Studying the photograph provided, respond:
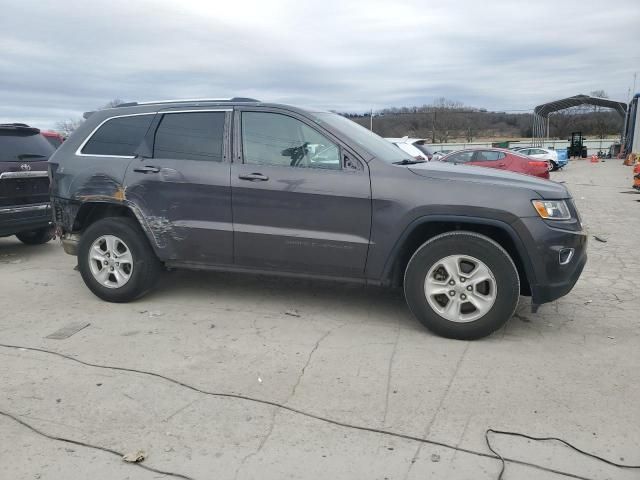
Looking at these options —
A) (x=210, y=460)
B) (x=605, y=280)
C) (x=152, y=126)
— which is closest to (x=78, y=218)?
(x=152, y=126)

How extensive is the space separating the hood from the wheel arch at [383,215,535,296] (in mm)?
315

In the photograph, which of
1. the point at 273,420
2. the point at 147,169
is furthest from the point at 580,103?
the point at 273,420

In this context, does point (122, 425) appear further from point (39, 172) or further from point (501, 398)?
point (39, 172)

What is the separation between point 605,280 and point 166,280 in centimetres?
486

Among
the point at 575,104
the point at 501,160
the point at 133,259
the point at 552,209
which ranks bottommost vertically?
the point at 133,259

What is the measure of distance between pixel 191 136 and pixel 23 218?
3.50 meters

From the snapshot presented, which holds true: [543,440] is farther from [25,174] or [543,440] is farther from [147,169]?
[25,174]

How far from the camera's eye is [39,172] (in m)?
7.28

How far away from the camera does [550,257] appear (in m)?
3.98

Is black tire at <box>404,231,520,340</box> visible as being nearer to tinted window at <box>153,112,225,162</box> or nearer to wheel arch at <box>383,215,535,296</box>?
wheel arch at <box>383,215,535,296</box>

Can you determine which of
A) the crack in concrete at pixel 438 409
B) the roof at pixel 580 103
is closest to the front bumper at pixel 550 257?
the crack in concrete at pixel 438 409

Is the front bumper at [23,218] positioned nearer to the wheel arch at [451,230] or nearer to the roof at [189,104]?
the roof at [189,104]

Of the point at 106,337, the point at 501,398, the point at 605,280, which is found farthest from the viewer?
the point at 605,280

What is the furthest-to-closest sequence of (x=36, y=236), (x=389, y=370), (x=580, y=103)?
(x=580, y=103) → (x=36, y=236) → (x=389, y=370)
